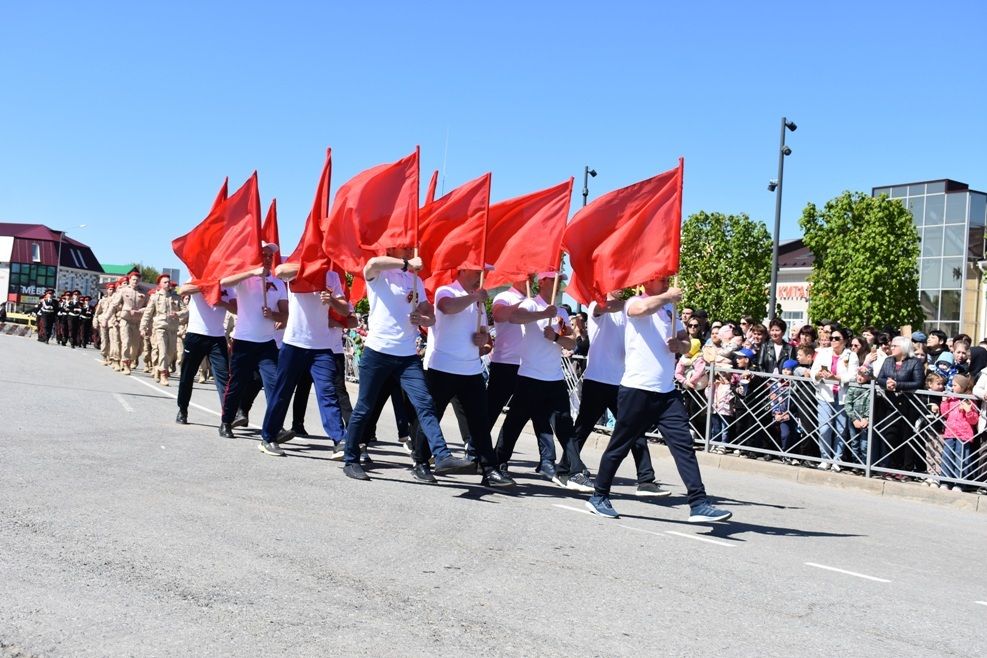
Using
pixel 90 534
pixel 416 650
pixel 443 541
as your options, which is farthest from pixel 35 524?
pixel 416 650

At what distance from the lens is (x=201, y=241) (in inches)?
493

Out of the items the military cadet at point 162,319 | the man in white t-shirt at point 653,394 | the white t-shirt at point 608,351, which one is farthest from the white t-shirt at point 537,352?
the military cadet at point 162,319

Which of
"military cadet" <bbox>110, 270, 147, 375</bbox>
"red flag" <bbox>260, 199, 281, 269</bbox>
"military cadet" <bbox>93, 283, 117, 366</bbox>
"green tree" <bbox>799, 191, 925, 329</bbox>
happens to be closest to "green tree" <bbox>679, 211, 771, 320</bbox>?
A: "green tree" <bbox>799, 191, 925, 329</bbox>

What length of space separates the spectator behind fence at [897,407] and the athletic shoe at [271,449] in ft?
22.3

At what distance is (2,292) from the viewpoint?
123m

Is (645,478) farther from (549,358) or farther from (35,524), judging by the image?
(35,524)

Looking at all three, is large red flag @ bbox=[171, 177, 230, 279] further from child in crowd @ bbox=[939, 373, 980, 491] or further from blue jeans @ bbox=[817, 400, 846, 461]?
child in crowd @ bbox=[939, 373, 980, 491]

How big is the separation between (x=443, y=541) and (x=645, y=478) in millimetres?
3747

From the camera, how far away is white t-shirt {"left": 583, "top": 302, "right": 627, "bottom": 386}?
9.66 metres

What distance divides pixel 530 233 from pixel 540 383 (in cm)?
147

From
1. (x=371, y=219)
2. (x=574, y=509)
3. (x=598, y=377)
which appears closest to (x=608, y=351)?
(x=598, y=377)

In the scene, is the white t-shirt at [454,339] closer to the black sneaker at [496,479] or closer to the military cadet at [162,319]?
the black sneaker at [496,479]

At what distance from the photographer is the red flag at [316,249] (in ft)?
33.2

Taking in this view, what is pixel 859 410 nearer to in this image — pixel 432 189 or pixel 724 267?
pixel 432 189
